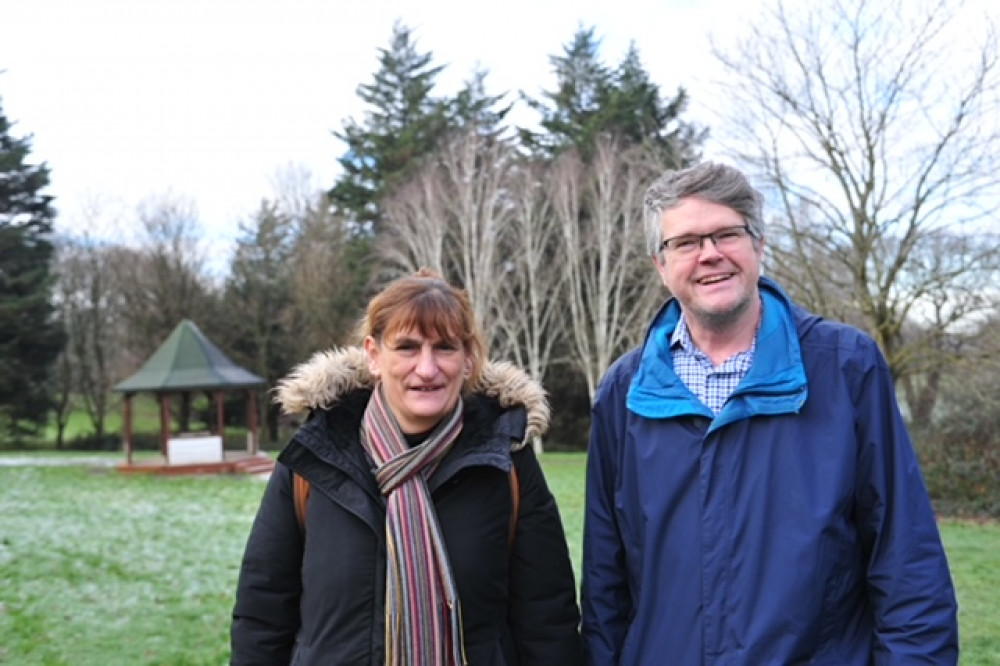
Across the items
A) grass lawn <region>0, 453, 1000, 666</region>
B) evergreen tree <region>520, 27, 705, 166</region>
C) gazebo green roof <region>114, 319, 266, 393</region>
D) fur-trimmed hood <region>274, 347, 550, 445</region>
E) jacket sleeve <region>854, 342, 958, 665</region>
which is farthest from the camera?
evergreen tree <region>520, 27, 705, 166</region>

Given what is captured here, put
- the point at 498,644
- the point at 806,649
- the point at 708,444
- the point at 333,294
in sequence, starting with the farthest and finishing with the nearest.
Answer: the point at 333,294
the point at 498,644
the point at 708,444
the point at 806,649

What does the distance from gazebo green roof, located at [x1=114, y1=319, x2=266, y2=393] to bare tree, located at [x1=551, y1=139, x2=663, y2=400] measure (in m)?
10.8

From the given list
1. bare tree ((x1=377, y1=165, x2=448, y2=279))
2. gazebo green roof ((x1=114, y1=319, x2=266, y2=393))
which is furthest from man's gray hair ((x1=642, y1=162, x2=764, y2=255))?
bare tree ((x1=377, y1=165, x2=448, y2=279))

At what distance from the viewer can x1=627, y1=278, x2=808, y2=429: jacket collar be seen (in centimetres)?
225

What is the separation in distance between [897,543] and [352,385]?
1.57m

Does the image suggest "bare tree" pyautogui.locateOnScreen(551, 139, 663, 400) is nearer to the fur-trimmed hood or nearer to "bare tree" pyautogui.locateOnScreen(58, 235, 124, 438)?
"bare tree" pyautogui.locateOnScreen(58, 235, 124, 438)

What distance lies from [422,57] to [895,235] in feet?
86.9

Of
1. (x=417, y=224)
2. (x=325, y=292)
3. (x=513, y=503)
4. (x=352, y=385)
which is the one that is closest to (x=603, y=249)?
(x=417, y=224)

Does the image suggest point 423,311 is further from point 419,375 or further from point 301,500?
point 301,500

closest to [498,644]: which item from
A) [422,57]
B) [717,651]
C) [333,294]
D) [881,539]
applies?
[717,651]

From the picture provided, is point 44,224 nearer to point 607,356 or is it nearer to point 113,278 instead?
point 113,278

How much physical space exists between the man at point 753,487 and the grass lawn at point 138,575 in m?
4.52

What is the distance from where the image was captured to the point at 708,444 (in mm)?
2301

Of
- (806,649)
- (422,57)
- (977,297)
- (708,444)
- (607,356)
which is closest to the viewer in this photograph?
(806,649)
